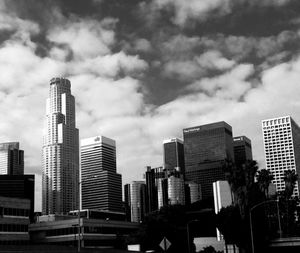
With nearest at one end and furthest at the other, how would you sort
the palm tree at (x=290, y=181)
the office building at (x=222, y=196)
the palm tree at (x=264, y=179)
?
the palm tree at (x=264, y=179)
the palm tree at (x=290, y=181)
the office building at (x=222, y=196)

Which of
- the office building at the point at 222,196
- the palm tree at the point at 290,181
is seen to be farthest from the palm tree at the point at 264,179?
the office building at the point at 222,196

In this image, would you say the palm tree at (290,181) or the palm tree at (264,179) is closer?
the palm tree at (264,179)

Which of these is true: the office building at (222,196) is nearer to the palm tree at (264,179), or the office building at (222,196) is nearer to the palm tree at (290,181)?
the palm tree at (290,181)

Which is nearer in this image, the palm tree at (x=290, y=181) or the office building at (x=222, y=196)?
the palm tree at (x=290, y=181)

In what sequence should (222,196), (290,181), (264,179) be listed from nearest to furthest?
(264,179) < (290,181) < (222,196)

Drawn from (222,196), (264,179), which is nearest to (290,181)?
(264,179)

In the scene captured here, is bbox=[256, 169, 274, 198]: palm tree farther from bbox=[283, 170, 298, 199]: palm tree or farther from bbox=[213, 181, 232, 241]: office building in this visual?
bbox=[213, 181, 232, 241]: office building

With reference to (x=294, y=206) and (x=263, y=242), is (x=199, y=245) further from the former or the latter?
(x=263, y=242)

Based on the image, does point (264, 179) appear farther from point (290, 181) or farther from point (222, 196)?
point (222, 196)

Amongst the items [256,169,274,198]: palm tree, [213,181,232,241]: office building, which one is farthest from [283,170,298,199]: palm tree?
[213,181,232,241]: office building

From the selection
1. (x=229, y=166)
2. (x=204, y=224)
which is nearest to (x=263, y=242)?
(x=229, y=166)

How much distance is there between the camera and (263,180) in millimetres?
101000

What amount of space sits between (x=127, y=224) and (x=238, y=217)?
68.0m

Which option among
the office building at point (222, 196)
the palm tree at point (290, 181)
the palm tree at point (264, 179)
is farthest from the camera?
the office building at point (222, 196)
